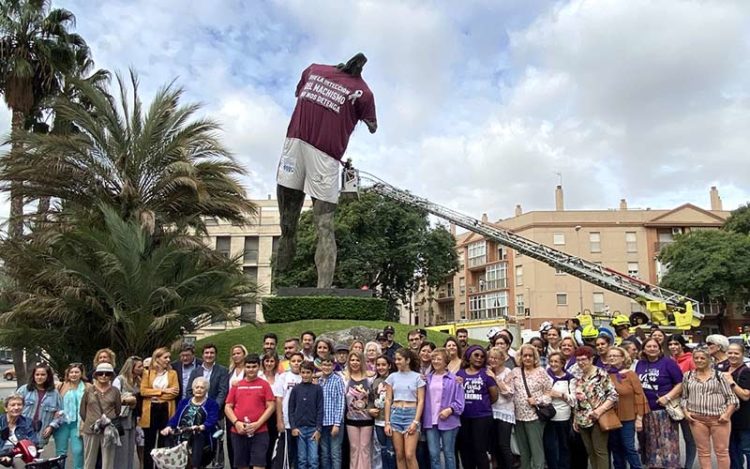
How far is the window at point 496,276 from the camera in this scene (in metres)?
50.4

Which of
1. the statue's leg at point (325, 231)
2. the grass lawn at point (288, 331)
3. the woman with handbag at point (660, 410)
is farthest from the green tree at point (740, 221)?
the woman with handbag at point (660, 410)

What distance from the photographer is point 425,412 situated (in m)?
5.89

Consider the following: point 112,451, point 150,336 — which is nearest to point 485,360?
point 112,451

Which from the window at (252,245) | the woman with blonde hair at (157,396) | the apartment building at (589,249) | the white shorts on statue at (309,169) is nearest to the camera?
the woman with blonde hair at (157,396)

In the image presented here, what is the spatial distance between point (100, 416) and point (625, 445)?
5141mm

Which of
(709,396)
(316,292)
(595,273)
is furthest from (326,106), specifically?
(595,273)

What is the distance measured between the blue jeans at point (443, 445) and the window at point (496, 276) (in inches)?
1787

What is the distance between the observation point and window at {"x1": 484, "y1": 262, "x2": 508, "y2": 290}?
165 ft

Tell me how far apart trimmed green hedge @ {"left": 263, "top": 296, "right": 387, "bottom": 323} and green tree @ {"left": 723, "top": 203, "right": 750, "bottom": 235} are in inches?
1412

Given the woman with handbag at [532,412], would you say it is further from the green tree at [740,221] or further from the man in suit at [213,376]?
the green tree at [740,221]

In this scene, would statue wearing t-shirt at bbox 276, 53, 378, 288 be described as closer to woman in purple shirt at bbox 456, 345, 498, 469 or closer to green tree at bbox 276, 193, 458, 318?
woman in purple shirt at bbox 456, 345, 498, 469

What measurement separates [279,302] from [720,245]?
32.4m

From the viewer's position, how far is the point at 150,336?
1096 centimetres

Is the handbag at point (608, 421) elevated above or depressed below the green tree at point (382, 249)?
below
